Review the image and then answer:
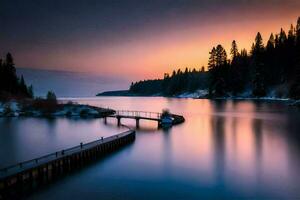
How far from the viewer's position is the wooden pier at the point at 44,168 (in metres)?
21.6

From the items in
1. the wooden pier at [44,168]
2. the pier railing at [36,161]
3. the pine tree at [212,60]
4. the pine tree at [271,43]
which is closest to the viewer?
the wooden pier at [44,168]

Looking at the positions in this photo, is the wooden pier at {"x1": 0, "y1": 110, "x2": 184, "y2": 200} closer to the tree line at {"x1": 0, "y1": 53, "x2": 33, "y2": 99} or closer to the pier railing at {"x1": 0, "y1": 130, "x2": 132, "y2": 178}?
the pier railing at {"x1": 0, "y1": 130, "x2": 132, "y2": 178}

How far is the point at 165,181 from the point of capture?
25.1 meters

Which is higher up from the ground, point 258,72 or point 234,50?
point 234,50

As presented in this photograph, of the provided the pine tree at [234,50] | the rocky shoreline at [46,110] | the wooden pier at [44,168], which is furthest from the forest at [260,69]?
the wooden pier at [44,168]

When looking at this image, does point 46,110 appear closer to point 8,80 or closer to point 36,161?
point 8,80

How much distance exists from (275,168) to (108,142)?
18.1 metres

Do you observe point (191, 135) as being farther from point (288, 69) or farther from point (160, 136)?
point (288, 69)

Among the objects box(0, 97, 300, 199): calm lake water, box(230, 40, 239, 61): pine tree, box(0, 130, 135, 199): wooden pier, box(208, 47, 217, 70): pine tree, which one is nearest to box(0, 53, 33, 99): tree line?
box(0, 97, 300, 199): calm lake water

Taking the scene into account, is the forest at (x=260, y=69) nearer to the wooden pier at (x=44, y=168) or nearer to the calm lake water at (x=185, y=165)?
the calm lake water at (x=185, y=165)

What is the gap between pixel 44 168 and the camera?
25.4 meters

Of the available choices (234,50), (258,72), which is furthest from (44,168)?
(234,50)


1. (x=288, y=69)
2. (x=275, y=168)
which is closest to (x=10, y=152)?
(x=275, y=168)

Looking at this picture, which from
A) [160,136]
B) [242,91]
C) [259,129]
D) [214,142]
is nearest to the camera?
[214,142]
